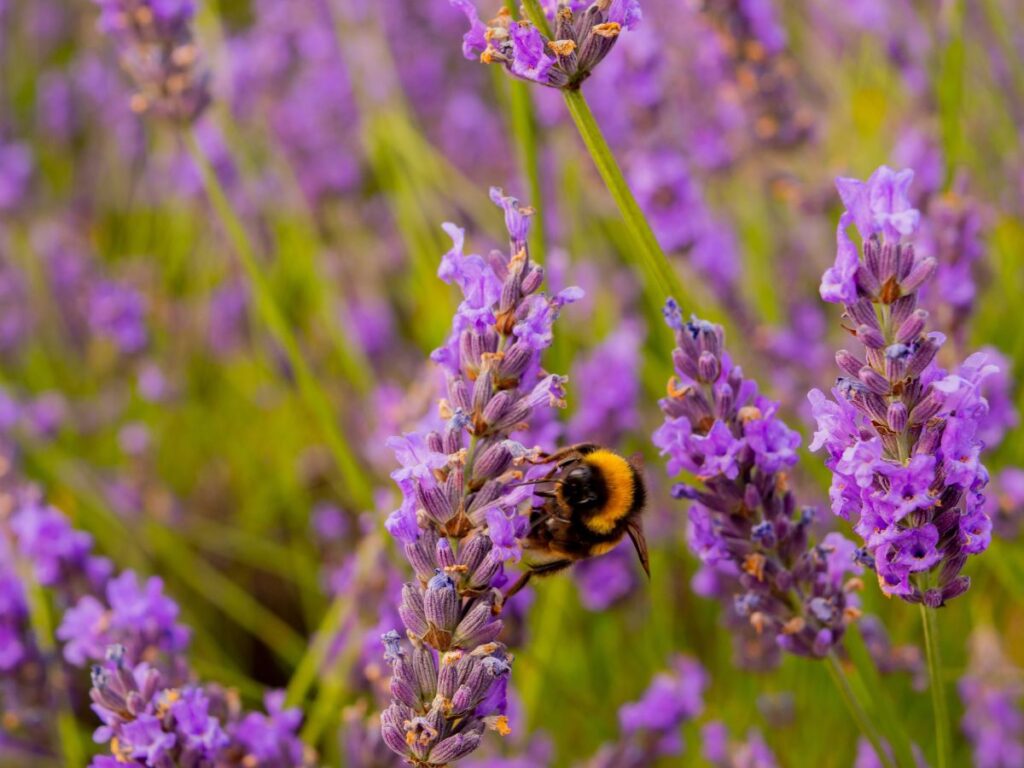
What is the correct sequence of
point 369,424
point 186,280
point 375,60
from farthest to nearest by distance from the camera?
point 186,280
point 375,60
point 369,424

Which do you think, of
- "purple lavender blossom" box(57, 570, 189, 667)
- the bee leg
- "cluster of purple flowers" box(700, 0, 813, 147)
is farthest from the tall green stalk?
"cluster of purple flowers" box(700, 0, 813, 147)

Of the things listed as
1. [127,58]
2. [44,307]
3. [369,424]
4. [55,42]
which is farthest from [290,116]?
[55,42]

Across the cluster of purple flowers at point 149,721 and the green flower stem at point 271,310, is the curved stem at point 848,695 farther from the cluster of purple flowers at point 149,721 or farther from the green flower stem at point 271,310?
the green flower stem at point 271,310

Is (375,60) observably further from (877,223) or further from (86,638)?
(877,223)

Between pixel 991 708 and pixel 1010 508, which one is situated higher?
pixel 1010 508

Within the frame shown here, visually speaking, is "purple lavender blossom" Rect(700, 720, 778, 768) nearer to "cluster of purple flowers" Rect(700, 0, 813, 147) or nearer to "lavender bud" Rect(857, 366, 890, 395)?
"lavender bud" Rect(857, 366, 890, 395)

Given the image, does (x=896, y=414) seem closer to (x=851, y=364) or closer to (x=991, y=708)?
(x=851, y=364)

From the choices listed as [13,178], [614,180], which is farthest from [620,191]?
[13,178]
